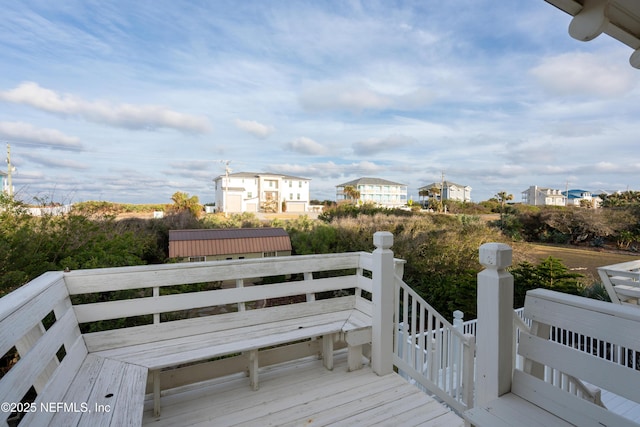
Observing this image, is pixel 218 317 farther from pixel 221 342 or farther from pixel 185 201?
pixel 185 201

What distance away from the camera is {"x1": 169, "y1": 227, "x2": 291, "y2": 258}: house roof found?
8.30 meters

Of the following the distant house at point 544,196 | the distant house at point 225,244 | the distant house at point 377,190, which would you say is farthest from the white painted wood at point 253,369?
the distant house at point 544,196

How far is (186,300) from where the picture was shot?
209cm

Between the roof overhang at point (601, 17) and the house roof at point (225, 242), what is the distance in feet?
26.5

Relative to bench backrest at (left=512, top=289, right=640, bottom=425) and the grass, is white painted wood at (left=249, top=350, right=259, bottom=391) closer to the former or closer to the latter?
bench backrest at (left=512, top=289, right=640, bottom=425)

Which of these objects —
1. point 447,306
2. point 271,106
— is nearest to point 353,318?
point 447,306

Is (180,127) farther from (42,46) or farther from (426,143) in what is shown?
(426,143)

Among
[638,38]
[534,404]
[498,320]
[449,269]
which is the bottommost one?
[449,269]

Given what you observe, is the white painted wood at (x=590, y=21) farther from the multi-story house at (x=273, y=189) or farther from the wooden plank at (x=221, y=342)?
the multi-story house at (x=273, y=189)

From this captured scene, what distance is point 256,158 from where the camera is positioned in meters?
36.7

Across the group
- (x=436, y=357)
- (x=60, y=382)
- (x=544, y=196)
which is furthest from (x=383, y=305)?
(x=544, y=196)

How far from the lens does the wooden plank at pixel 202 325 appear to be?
1921 millimetres

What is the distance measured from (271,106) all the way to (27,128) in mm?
15351

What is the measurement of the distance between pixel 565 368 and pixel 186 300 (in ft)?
6.91
